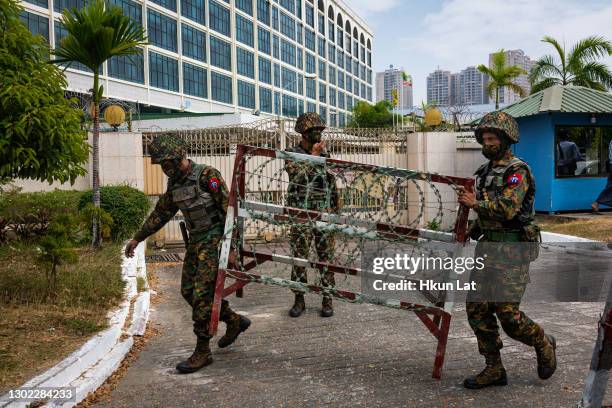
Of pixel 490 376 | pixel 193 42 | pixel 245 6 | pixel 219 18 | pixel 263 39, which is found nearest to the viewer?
pixel 490 376

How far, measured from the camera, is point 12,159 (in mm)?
4996

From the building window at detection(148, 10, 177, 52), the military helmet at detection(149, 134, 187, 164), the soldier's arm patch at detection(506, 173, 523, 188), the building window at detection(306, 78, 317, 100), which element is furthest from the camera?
the building window at detection(306, 78, 317, 100)

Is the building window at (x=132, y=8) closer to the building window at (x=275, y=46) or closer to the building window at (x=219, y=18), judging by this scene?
the building window at (x=219, y=18)

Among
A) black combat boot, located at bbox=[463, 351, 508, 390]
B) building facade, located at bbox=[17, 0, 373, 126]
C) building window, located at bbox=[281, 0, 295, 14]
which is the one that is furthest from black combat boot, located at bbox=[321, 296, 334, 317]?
building window, located at bbox=[281, 0, 295, 14]

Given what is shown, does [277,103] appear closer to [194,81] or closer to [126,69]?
[194,81]

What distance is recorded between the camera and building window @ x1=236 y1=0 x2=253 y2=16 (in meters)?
54.5

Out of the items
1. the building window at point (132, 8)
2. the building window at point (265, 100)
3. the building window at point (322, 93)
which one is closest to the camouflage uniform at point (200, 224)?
the building window at point (132, 8)

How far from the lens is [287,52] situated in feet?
221

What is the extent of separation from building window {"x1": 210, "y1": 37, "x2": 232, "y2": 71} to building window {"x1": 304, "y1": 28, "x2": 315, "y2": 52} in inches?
863

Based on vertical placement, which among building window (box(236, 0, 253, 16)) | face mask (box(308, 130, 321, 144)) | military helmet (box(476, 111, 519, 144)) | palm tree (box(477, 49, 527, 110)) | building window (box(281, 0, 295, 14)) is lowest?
military helmet (box(476, 111, 519, 144))

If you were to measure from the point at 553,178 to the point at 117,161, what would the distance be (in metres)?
9.80

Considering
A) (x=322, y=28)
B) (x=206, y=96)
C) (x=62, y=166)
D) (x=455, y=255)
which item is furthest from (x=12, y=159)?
(x=322, y=28)

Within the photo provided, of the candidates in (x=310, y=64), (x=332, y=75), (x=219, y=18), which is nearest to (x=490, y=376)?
(x=219, y=18)

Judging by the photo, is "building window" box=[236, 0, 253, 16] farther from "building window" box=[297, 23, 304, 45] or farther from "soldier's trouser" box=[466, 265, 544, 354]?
"soldier's trouser" box=[466, 265, 544, 354]
